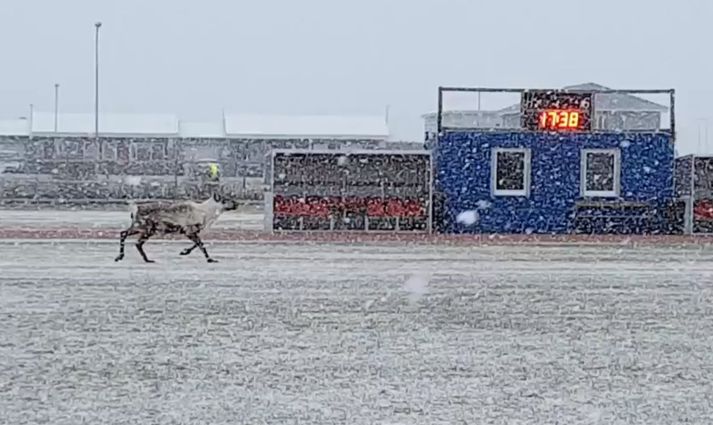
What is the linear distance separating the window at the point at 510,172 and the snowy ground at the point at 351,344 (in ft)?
36.7

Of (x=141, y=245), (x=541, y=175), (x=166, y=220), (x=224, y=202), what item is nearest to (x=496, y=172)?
(x=541, y=175)

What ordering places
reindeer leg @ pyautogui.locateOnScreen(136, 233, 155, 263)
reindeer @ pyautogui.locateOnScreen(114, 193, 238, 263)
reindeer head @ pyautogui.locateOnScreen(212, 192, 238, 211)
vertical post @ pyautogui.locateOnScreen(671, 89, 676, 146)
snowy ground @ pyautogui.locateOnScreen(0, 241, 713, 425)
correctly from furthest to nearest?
vertical post @ pyautogui.locateOnScreen(671, 89, 676, 146) < reindeer head @ pyautogui.locateOnScreen(212, 192, 238, 211) < reindeer @ pyautogui.locateOnScreen(114, 193, 238, 263) < reindeer leg @ pyautogui.locateOnScreen(136, 233, 155, 263) < snowy ground @ pyautogui.locateOnScreen(0, 241, 713, 425)

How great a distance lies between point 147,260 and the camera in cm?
1919

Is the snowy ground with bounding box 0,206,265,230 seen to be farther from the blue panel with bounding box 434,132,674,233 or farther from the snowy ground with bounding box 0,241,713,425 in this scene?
the snowy ground with bounding box 0,241,713,425

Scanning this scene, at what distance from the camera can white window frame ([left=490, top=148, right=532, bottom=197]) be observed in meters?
29.9

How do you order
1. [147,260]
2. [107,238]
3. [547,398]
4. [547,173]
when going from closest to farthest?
[547,398], [147,260], [107,238], [547,173]

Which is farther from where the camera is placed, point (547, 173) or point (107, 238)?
point (547, 173)

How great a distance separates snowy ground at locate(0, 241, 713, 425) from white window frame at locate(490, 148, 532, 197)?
36.5 feet

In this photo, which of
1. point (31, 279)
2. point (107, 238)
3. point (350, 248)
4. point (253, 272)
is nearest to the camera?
point (31, 279)

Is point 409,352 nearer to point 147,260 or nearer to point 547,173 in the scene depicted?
point 147,260

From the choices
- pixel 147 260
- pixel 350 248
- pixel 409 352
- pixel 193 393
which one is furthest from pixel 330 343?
pixel 350 248

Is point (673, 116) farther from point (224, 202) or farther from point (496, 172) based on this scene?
point (224, 202)

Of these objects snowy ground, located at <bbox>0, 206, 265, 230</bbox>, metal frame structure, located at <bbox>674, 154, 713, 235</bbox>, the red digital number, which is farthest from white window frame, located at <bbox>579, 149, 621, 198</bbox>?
snowy ground, located at <bbox>0, 206, 265, 230</bbox>

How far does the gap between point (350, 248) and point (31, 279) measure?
8.78m
